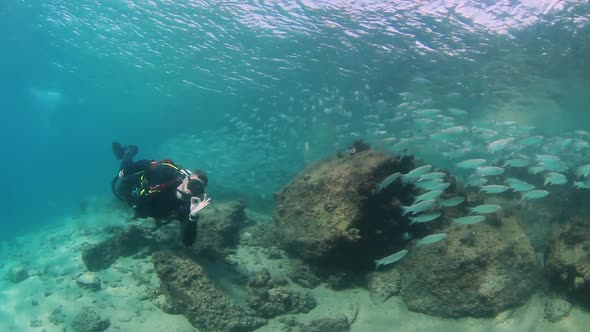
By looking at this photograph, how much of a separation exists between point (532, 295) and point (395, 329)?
2.92 metres

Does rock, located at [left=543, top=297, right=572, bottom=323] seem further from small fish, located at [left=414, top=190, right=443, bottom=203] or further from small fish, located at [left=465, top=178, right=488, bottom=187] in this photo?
small fish, located at [left=465, top=178, right=488, bottom=187]

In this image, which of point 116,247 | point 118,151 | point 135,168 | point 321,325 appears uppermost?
point 135,168

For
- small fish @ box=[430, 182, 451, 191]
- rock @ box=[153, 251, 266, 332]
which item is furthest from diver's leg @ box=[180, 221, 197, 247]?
small fish @ box=[430, 182, 451, 191]

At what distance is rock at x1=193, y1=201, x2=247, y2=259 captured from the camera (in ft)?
29.1

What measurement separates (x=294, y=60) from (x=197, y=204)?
19.2 metres

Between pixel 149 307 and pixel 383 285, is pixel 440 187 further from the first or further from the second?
pixel 149 307

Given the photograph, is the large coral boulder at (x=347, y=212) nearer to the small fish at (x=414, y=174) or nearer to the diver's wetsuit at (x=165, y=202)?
the small fish at (x=414, y=174)

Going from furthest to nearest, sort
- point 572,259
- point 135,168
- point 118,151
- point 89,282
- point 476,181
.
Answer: point 476,181
point 89,282
point 118,151
point 135,168
point 572,259

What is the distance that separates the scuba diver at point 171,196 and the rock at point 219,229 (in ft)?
8.16

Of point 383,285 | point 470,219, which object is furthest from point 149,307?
point 470,219

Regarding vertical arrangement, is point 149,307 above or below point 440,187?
below

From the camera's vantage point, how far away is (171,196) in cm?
631

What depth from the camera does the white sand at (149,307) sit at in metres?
6.43

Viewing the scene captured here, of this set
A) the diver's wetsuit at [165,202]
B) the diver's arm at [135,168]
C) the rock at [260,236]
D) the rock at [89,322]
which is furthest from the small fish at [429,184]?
the rock at [89,322]
